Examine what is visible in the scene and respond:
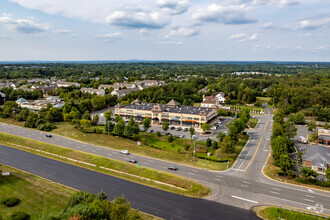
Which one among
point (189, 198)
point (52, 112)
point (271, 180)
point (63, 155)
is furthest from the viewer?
point (52, 112)

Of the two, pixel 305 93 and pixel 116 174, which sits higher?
pixel 305 93

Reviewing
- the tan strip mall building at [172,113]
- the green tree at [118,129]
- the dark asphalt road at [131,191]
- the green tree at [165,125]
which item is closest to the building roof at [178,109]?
the tan strip mall building at [172,113]

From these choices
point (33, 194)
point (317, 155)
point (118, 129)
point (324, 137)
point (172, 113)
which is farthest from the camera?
point (172, 113)

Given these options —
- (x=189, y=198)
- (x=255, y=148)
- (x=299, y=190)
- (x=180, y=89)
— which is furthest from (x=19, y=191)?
(x=180, y=89)

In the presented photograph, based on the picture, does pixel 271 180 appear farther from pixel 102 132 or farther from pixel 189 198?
pixel 102 132

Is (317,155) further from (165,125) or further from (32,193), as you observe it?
(32,193)

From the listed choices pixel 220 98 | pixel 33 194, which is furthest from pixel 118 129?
pixel 220 98
